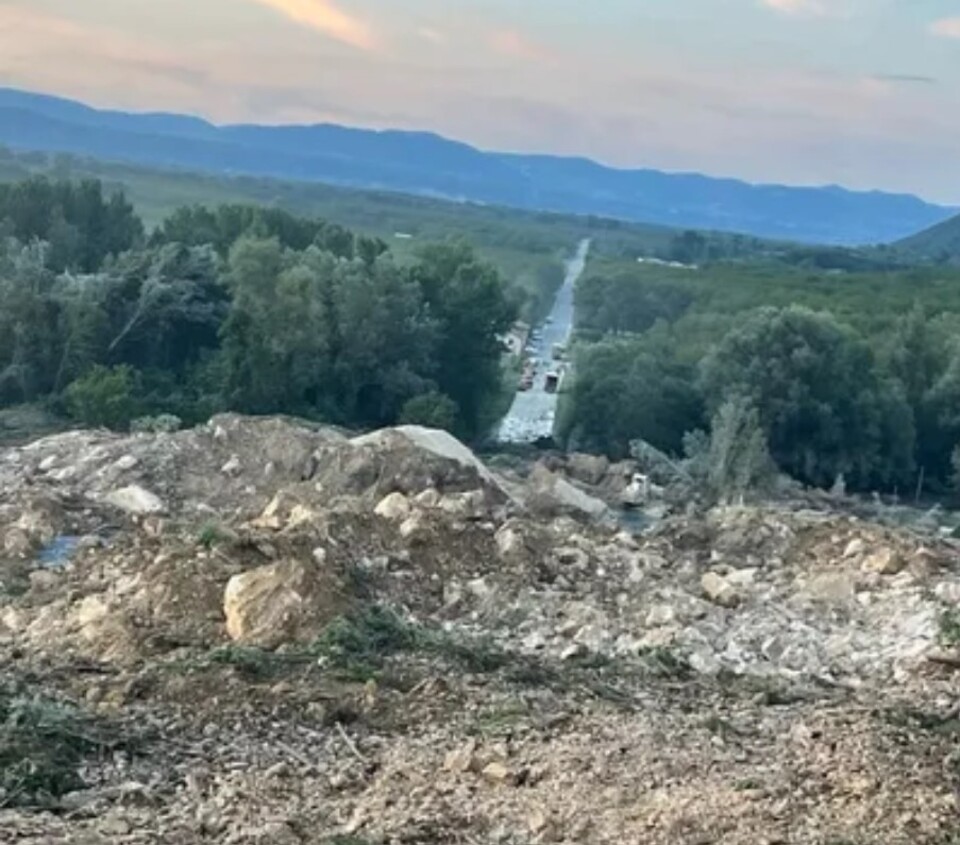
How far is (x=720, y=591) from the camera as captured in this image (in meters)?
10.0

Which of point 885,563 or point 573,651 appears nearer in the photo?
point 573,651

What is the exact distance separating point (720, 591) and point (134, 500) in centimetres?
705

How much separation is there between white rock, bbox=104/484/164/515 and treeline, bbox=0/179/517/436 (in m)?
8.69

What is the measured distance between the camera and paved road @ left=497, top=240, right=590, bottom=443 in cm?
3194

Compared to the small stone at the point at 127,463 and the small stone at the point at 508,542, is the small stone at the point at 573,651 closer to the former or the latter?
the small stone at the point at 508,542

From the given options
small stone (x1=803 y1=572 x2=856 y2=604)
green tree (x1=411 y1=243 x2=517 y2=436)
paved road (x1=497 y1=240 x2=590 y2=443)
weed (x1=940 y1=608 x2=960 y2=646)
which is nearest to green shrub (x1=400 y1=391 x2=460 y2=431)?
green tree (x1=411 y1=243 x2=517 y2=436)

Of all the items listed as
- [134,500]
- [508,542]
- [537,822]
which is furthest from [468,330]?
[537,822]

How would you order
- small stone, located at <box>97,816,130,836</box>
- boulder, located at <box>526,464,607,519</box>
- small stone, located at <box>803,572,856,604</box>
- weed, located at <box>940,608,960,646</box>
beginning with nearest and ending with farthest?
1. small stone, located at <box>97,816,130,836</box>
2. weed, located at <box>940,608,960,646</box>
3. small stone, located at <box>803,572,856,604</box>
4. boulder, located at <box>526,464,607,519</box>

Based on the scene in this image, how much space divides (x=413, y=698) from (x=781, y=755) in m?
1.80

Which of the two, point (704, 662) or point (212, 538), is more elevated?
point (212, 538)

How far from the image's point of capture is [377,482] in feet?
51.4

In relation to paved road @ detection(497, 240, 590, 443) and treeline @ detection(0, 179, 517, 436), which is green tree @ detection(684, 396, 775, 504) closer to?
treeline @ detection(0, 179, 517, 436)

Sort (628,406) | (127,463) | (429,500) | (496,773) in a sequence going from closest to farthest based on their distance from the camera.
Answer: (496,773)
(429,500)
(127,463)
(628,406)

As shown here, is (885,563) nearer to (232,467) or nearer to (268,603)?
(268,603)
